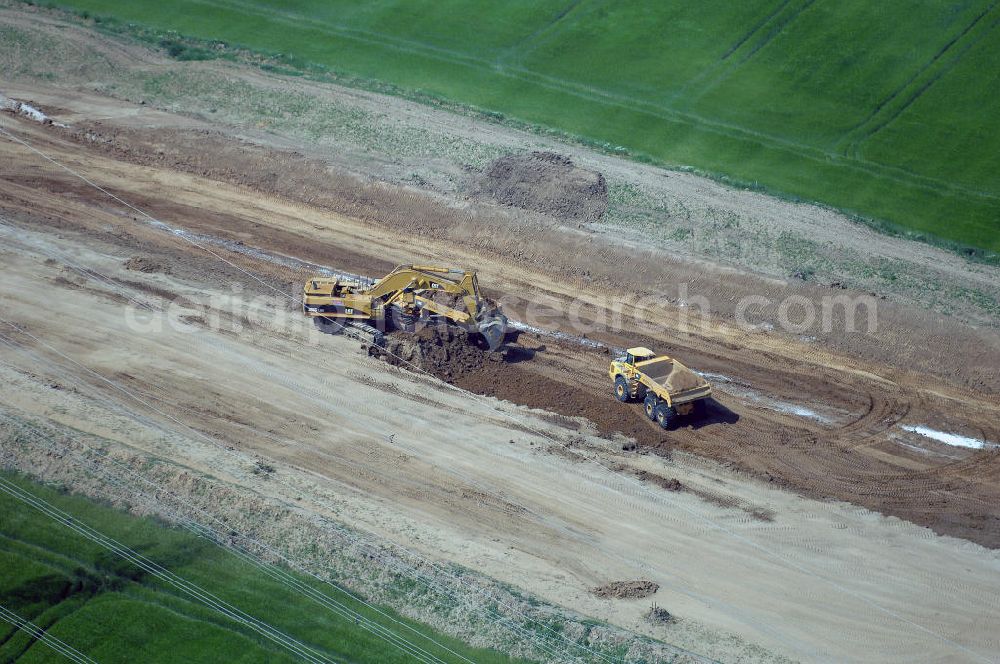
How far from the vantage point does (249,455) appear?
29.6 m

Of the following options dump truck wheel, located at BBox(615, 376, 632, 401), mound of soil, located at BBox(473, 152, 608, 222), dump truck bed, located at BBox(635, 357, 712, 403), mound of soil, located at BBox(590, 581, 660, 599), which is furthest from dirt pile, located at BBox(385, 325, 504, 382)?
mound of soil, located at BBox(473, 152, 608, 222)

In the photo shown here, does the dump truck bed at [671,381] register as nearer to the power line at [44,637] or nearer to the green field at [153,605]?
the green field at [153,605]

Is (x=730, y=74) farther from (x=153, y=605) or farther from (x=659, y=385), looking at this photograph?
(x=153, y=605)

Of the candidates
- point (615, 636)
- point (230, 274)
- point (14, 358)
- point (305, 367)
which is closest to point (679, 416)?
point (615, 636)

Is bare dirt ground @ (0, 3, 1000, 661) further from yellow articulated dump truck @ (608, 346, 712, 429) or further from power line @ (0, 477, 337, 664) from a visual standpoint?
power line @ (0, 477, 337, 664)

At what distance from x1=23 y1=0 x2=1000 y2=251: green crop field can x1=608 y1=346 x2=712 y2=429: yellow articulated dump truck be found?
1615 cm

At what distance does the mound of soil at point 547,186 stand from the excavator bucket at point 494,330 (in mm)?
9968

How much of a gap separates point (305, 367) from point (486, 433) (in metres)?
6.91

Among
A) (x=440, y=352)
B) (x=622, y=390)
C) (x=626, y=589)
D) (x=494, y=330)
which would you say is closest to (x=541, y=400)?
(x=622, y=390)

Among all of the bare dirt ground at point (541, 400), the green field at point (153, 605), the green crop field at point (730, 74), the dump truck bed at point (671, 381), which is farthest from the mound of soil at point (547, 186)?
the green field at point (153, 605)

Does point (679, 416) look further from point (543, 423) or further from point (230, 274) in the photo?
point (230, 274)

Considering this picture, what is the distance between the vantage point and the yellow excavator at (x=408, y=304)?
33.7 m

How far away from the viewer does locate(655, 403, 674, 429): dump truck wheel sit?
102 ft

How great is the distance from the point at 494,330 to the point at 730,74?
26214 mm
